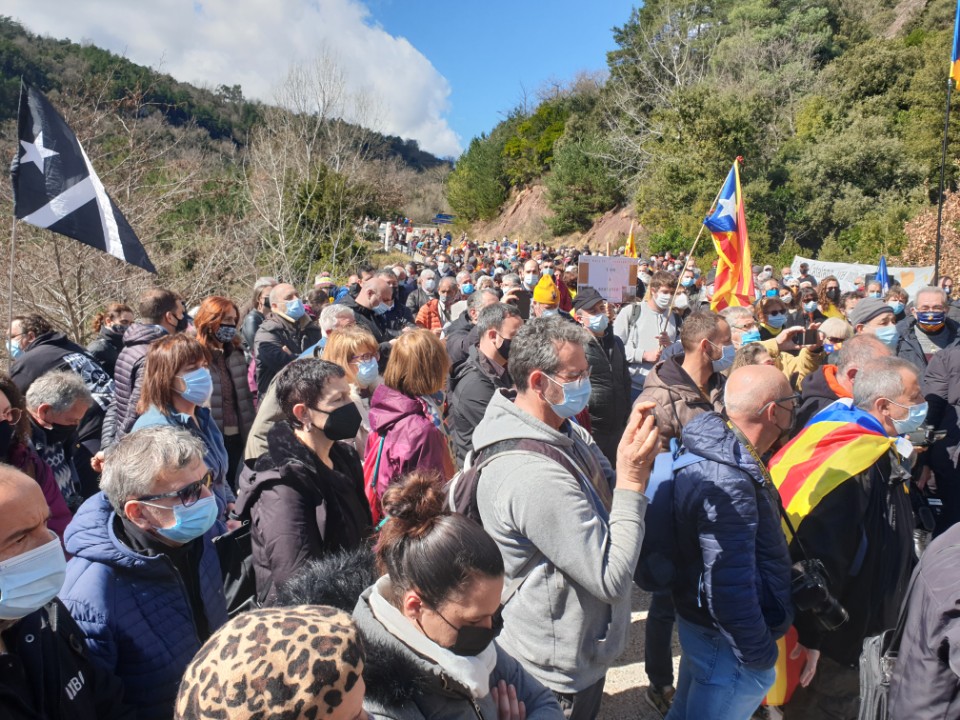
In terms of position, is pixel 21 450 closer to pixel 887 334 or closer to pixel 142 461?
pixel 142 461

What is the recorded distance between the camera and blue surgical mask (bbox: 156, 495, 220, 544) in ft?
6.99

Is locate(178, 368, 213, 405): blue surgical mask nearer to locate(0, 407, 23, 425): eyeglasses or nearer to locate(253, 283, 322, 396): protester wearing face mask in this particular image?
locate(0, 407, 23, 425): eyeglasses

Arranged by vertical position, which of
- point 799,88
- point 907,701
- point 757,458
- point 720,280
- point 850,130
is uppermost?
point 799,88

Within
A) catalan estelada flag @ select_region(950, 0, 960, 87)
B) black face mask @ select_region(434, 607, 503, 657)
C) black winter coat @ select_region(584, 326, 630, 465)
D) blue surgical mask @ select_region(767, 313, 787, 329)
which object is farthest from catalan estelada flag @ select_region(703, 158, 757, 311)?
catalan estelada flag @ select_region(950, 0, 960, 87)

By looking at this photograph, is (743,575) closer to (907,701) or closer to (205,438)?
(907,701)

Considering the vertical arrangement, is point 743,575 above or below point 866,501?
below

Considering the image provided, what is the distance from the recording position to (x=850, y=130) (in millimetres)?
28141

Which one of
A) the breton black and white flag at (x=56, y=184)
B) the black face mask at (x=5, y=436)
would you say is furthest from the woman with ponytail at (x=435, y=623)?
the breton black and white flag at (x=56, y=184)

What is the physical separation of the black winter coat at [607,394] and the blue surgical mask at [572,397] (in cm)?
255

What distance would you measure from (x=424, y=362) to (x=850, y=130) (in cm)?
3153

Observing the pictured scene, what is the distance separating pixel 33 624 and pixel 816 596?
2.54m

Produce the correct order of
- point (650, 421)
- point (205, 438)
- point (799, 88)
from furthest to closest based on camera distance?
point (799, 88)
point (205, 438)
point (650, 421)

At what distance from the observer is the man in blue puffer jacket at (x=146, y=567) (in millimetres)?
1947

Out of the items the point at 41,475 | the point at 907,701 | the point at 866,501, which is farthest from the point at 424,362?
the point at 907,701
